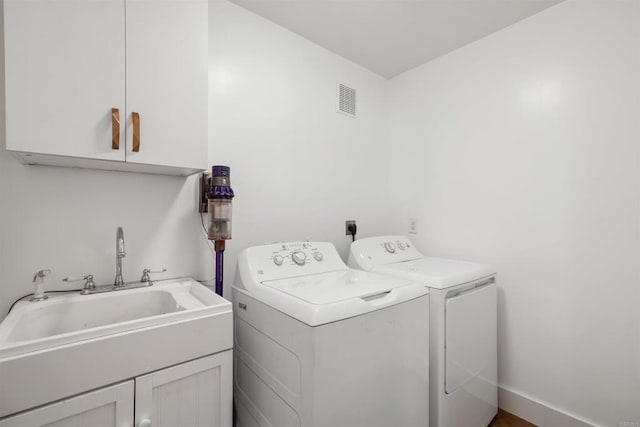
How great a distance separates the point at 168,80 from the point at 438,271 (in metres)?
1.65

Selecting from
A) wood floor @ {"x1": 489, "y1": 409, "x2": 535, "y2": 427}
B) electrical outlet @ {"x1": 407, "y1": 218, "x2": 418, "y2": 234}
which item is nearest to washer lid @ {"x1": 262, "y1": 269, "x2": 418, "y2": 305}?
electrical outlet @ {"x1": 407, "y1": 218, "x2": 418, "y2": 234}

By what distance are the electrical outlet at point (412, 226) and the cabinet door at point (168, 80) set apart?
1.78 m

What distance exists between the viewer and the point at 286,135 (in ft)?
6.40

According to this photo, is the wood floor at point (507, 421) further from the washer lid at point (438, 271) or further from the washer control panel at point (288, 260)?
the washer control panel at point (288, 260)

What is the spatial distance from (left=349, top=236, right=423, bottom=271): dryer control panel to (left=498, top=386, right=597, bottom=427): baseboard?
104 centimetres

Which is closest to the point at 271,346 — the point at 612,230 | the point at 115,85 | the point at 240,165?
the point at 240,165

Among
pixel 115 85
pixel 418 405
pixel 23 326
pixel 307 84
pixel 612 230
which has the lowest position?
pixel 418 405

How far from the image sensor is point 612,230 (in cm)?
151

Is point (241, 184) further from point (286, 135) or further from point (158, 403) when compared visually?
point (158, 403)

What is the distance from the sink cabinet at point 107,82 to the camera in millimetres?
924

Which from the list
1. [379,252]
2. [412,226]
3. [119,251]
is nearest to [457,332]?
[379,252]

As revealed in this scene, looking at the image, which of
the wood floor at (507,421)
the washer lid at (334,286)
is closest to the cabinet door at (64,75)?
the washer lid at (334,286)

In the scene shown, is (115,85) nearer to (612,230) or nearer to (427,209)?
(427,209)

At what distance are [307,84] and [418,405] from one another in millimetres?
2059
